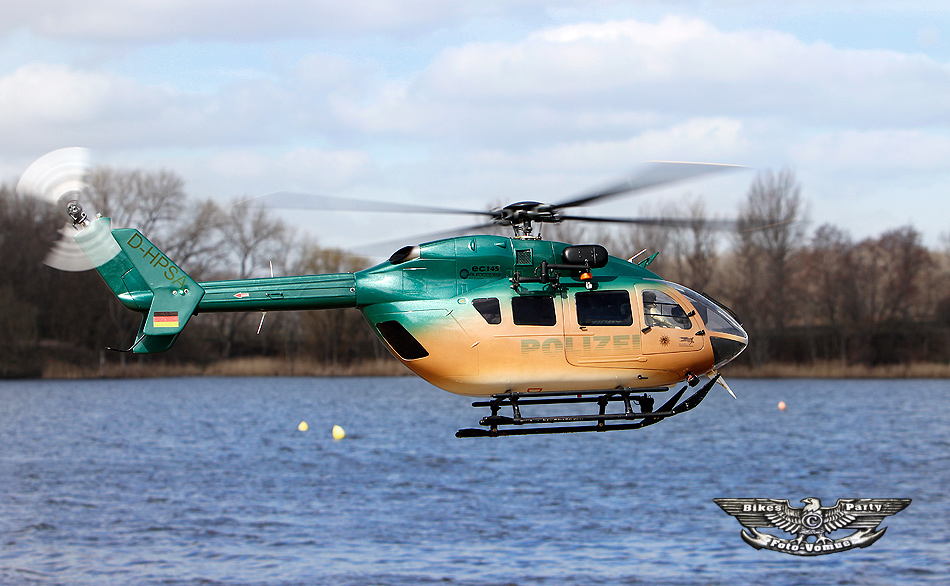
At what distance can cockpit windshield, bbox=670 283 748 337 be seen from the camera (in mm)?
13352

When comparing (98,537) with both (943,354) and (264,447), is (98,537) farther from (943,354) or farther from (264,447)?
(943,354)

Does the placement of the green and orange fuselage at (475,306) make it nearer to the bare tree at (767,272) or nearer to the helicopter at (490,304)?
the helicopter at (490,304)

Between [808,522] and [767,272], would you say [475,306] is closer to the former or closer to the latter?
[808,522]

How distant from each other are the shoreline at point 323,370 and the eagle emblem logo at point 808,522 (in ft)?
133

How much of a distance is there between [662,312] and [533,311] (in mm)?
1882

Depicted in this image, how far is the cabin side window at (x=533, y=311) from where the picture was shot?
12.6 meters

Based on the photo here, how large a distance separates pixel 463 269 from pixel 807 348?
6581 cm

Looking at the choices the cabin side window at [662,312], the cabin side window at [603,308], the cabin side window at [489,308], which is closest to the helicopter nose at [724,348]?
the cabin side window at [662,312]

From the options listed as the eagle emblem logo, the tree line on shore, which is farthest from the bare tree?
the eagle emblem logo

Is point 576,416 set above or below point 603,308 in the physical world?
below

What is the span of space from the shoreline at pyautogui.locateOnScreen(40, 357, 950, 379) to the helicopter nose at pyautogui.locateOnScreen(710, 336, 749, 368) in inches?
2462

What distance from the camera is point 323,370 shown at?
76438 millimetres

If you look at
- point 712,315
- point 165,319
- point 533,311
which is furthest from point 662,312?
point 165,319

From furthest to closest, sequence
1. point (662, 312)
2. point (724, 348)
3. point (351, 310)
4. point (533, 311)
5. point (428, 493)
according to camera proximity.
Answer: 1. point (351, 310)
2. point (428, 493)
3. point (724, 348)
4. point (662, 312)
5. point (533, 311)
